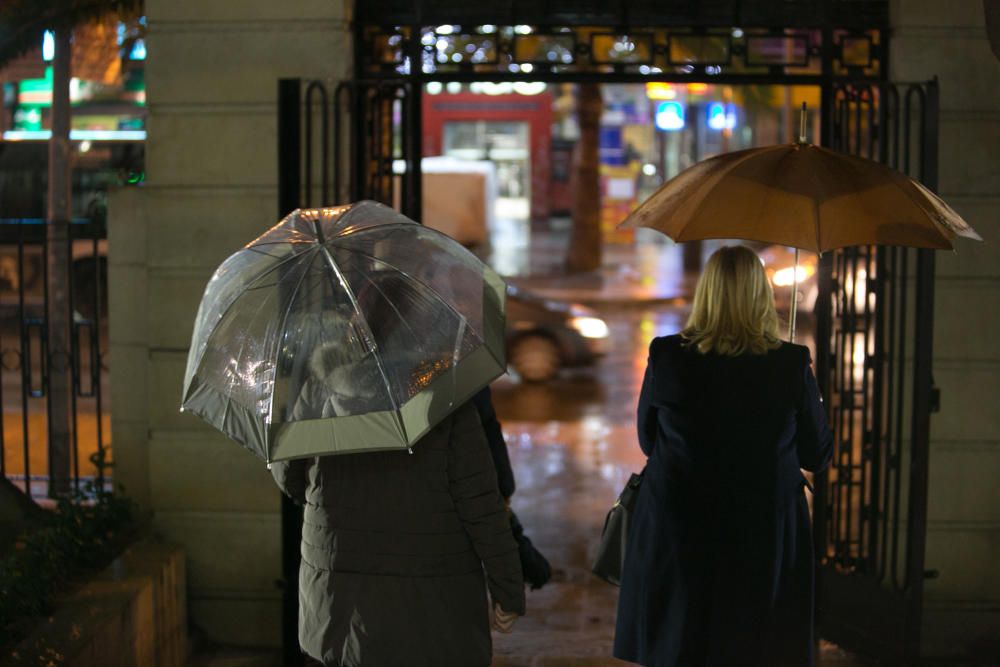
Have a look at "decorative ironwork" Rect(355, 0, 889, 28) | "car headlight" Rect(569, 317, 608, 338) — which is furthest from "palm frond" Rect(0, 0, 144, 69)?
"car headlight" Rect(569, 317, 608, 338)

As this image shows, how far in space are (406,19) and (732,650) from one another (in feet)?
11.5

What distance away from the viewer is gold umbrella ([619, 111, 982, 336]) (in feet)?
15.5

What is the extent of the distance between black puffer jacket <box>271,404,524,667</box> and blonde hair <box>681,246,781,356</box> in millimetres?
876

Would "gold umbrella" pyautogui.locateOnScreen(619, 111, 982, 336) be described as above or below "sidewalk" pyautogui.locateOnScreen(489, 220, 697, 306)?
above

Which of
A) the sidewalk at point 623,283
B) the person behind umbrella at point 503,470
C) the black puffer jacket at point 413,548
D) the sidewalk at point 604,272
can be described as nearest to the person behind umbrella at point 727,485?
the person behind umbrella at point 503,470

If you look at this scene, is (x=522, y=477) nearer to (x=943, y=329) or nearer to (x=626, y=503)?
(x=943, y=329)

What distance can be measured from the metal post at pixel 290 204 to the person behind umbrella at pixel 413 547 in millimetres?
2094

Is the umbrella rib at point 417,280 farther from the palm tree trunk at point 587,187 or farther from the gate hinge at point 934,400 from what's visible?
the palm tree trunk at point 587,187

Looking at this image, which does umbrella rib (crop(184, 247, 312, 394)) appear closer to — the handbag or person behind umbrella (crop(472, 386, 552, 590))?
person behind umbrella (crop(472, 386, 552, 590))

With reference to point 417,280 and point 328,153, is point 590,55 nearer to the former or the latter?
point 328,153

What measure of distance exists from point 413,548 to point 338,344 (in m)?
0.67

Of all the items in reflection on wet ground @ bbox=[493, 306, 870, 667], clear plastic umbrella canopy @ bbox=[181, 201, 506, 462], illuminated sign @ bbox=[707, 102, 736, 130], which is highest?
illuminated sign @ bbox=[707, 102, 736, 130]

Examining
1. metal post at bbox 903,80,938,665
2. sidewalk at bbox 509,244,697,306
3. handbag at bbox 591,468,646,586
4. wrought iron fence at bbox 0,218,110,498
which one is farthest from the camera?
sidewalk at bbox 509,244,697,306

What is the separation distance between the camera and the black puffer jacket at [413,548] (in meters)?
3.92
